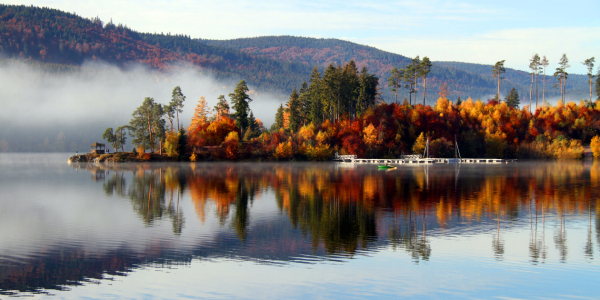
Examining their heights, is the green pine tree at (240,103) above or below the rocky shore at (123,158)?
above

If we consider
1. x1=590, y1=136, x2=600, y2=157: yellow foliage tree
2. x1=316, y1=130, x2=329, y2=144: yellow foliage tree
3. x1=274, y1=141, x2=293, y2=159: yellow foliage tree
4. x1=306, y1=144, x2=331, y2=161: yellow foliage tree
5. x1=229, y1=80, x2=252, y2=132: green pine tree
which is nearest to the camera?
x1=316, y1=130, x2=329, y2=144: yellow foliage tree

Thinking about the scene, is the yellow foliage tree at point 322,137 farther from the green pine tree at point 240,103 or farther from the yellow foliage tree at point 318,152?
the green pine tree at point 240,103

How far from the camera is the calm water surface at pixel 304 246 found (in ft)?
52.9

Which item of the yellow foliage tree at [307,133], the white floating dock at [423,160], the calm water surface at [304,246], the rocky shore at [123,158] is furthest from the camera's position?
the yellow foliage tree at [307,133]

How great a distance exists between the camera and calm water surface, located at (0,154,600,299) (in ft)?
52.9

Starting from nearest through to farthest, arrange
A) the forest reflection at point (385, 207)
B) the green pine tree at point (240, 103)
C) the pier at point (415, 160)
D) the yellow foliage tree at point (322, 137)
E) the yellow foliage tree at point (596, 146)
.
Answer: the forest reflection at point (385, 207) → the pier at point (415, 160) → the yellow foliage tree at point (322, 137) → the yellow foliage tree at point (596, 146) → the green pine tree at point (240, 103)

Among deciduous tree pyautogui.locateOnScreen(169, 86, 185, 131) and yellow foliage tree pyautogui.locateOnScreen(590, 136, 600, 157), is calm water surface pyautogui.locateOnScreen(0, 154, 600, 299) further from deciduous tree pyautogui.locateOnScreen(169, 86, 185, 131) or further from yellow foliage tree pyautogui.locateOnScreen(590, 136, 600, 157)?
yellow foliage tree pyautogui.locateOnScreen(590, 136, 600, 157)

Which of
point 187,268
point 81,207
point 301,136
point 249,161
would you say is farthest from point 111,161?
point 187,268

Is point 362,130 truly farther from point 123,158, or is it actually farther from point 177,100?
point 123,158

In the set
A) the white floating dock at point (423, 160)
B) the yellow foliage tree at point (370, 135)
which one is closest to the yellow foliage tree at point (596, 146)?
the white floating dock at point (423, 160)

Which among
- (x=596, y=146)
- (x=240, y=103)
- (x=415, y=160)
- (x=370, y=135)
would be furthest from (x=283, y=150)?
(x=596, y=146)

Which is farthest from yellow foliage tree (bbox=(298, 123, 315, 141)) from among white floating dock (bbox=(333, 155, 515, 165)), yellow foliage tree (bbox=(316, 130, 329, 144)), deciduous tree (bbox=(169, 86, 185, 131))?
deciduous tree (bbox=(169, 86, 185, 131))

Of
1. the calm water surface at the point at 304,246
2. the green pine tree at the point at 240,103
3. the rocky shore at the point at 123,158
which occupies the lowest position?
the calm water surface at the point at 304,246

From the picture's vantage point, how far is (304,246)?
21781 millimetres
